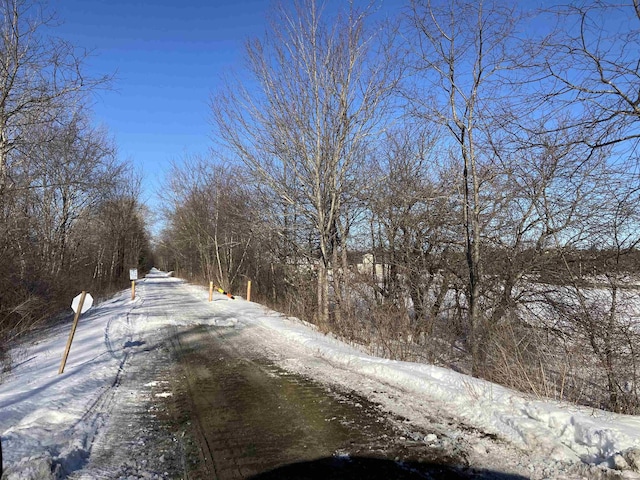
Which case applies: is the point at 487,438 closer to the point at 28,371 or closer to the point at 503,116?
the point at 503,116

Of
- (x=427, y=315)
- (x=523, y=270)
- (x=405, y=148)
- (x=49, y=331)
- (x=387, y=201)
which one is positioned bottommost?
(x=49, y=331)

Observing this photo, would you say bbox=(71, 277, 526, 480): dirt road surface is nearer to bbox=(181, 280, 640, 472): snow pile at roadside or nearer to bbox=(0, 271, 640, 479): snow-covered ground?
bbox=(0, 271, 640, 479): snow-covered ground

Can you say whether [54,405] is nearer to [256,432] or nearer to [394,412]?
[256,432]

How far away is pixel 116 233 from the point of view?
3791cm

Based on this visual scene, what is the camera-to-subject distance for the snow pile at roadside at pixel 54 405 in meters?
3.72

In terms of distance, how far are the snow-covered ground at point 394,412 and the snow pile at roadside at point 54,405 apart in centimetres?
1

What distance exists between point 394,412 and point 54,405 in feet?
13.9

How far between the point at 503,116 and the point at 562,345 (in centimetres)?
414

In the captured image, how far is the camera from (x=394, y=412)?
5.14 m

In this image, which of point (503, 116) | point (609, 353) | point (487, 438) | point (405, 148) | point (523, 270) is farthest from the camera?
point (405, 148)

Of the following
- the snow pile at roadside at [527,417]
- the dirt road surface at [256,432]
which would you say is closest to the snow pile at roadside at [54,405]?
the dirt road surface at [256,432]

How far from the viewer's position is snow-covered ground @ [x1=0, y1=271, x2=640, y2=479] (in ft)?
12.1

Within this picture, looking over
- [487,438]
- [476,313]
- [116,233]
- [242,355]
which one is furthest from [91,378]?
[116,233]

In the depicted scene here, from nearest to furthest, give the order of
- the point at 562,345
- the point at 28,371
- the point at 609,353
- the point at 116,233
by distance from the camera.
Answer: the point at 609,353 → the point at 562,345 → the point at 28,371 → the point at 116,233
